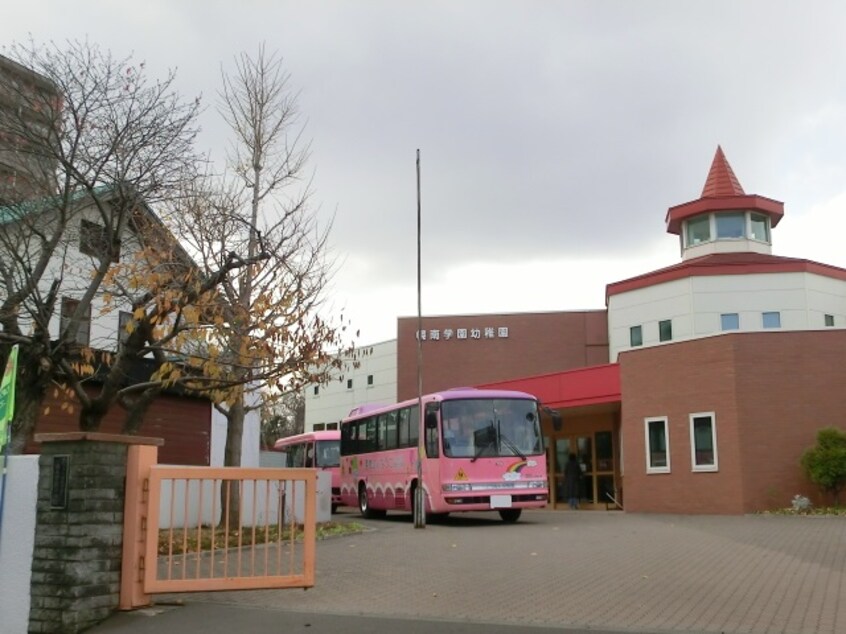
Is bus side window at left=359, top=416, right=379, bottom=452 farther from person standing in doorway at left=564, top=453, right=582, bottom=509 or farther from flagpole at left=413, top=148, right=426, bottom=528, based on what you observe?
person standing in doorway at left=564, top=453, right=582, bottom=509

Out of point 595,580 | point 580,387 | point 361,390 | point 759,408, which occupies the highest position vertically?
point 361,390

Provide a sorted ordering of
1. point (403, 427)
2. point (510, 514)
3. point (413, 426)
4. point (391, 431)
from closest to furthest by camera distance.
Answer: point (510, 514) → point (413, 426) → point (403, 427) → point (391, 431)

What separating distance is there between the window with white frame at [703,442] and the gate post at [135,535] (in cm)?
1698

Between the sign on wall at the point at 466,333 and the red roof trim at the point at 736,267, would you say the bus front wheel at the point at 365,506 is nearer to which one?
the red roof trim at the point at 736,267

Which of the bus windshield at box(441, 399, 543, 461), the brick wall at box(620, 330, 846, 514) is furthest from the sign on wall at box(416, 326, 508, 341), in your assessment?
the bus windshield at box(441, 399, 543, 461)

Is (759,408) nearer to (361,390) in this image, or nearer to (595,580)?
(595,580)

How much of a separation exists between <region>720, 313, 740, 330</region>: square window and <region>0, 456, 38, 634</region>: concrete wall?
32463mm

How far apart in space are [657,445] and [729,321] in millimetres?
14466

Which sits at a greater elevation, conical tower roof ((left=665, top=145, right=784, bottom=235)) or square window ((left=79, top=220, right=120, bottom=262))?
conical tower roof ((left=665, top=145, right=784, bottom=235))

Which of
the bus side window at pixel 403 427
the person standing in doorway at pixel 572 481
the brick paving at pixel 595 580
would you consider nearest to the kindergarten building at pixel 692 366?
the person standing in doorway at pixel 572 481

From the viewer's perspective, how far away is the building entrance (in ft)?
95.7

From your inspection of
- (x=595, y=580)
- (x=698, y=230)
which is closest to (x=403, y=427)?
(x=595, y=580)

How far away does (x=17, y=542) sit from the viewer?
328 inches

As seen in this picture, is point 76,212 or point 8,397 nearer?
point 8,397
